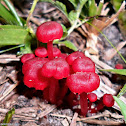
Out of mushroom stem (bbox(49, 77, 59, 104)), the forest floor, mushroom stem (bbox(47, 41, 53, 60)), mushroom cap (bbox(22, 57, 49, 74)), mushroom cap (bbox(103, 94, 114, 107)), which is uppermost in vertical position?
mushroom stem (bbox(47, 41, 53, 60))

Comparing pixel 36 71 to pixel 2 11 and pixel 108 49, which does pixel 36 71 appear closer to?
pixel 2 11

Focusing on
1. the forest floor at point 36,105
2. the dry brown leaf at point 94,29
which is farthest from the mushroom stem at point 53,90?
the dry brown leaf at point 94,29

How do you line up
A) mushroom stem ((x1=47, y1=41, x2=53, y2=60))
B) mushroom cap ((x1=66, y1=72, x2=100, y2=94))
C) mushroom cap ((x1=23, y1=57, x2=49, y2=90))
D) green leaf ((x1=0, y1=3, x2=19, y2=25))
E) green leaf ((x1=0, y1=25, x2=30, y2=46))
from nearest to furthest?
mushroom cap ((x1=66, y1=72, x2=100, y2=94))
mushroom cap ((x1=23, y1=57, x2=49, y2=90))
mushroom stem ((x1=47, y1=41, x2=53, y2=60))
green leaf ((x1=0, y1=25, x2=30, y2=46))
green leaf ((x1=0, y1=3, x2=19, y2=25))

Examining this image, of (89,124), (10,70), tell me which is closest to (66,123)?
(89,124)

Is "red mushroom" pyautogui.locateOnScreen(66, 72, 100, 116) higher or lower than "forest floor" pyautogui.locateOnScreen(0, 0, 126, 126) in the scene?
higher

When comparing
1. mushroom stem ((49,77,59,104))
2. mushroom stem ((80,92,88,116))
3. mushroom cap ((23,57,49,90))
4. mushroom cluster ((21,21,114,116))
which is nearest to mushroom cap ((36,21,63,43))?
mushroom cluster ((21,21,114,116))

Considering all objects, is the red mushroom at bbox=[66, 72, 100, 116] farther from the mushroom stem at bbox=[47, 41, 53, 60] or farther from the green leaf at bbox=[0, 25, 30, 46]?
the green leaf at bbox=[0, 25, 30, 46]

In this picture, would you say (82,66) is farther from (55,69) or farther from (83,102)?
(83,102)
